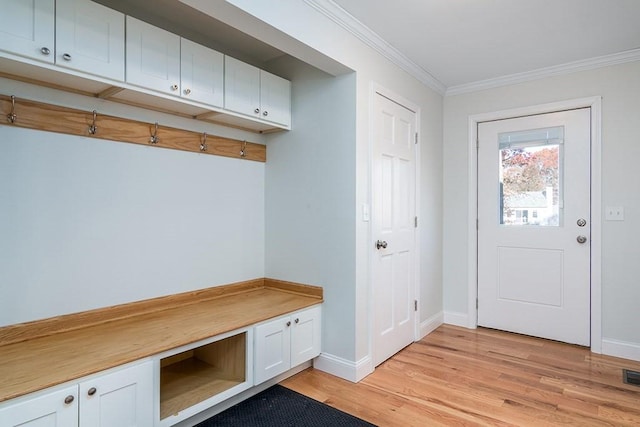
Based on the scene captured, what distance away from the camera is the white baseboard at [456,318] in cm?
370

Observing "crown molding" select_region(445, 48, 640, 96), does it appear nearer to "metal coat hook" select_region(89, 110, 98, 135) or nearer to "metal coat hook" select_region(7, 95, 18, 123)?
"metal coat hook" select_region(89, 110, 98, 135)

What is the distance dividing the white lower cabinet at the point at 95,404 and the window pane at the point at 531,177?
3.34 m

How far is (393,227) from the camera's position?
2.95 meters

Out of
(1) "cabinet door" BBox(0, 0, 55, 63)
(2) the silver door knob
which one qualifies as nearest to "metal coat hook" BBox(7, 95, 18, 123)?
(1) "cabinet door" BBox(0, 0, 55, 63)

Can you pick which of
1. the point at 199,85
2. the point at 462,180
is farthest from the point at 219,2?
the point at 462,180

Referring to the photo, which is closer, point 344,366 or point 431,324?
point 344,366

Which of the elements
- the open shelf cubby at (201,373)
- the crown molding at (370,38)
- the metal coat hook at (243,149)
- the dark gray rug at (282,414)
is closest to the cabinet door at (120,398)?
the open shelf cubby at (201,373)

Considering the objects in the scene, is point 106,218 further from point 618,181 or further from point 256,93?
point 618,181

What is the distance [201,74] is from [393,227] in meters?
1.82

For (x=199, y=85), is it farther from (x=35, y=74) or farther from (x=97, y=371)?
(x=97, y=371)

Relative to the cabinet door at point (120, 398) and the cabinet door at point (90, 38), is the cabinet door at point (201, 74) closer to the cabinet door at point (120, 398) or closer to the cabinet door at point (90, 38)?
the cabinet door at point (90, 38)

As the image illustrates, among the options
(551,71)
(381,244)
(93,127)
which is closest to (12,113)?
(93,127)

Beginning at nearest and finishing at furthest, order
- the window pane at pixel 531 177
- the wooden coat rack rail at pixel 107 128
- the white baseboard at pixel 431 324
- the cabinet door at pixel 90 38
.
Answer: the cabinet door at pixel 90 38 < the wooden coat rack rail at pixel 107 128 < the window pane at pixel 531 177 < the white baseboard at pixel 431 324

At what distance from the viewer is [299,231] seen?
9.31 ft
